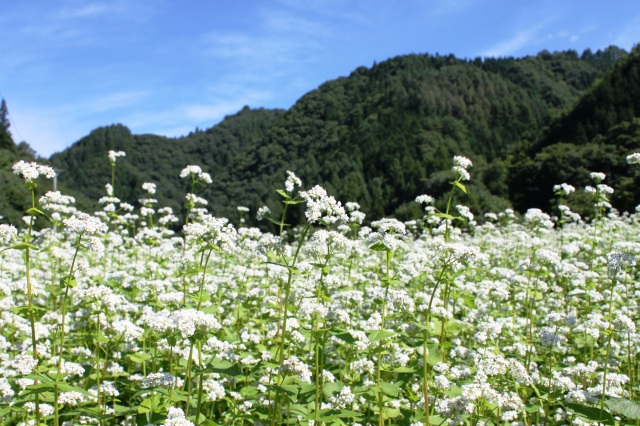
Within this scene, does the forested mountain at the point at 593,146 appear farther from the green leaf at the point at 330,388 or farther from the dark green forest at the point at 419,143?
the green leaf at the point at 330,388

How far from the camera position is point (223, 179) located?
14162 cm

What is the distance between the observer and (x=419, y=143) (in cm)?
9888

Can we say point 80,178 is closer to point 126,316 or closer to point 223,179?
point 223,179

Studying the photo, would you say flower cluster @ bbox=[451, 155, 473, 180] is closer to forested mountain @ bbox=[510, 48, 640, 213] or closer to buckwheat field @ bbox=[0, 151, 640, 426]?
buckwheat field @ bbox=[0, 151, 640, 426]

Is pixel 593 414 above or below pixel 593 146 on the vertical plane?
below

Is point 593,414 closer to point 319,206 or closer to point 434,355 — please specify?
point 434,355

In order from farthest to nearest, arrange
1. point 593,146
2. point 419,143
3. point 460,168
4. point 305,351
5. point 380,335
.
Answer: point 419,143, point 593,146, point 305,351, point 460,168, point 380,335

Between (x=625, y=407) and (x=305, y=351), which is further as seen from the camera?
(x=305, y=351)

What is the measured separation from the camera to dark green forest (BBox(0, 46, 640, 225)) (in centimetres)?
5022

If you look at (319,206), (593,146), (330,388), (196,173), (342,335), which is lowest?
(330,388)

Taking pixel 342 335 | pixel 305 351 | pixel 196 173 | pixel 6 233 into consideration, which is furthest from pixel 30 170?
pixel 305 351

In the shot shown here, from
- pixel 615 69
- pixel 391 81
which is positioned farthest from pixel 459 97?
pixel 615 69

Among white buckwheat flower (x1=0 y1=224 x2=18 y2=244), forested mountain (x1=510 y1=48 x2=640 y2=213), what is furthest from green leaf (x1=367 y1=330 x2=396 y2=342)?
forested mountain (x1=510 y1=48 x2=640 y2=213)

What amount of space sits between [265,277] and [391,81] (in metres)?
141
